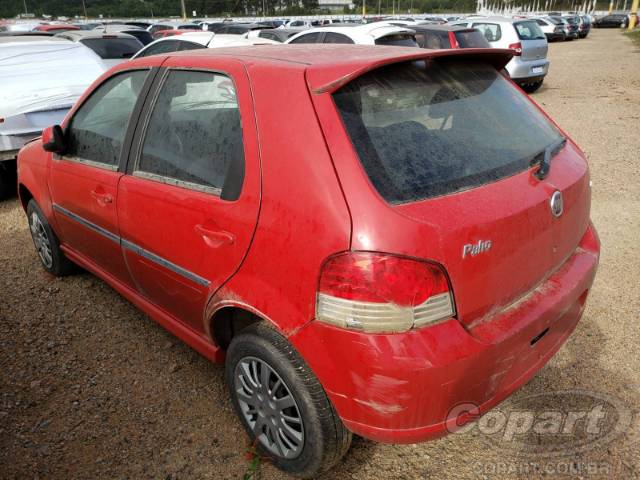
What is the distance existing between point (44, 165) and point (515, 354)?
3133mm

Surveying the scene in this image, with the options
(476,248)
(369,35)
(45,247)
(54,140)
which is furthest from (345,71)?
(369,35)

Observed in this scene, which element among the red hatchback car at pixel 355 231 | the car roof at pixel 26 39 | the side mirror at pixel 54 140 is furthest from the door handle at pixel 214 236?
the car roof at pixel 26 39

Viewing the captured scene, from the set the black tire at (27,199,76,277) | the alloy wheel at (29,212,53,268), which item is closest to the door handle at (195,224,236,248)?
the black tire at (27,199,76,277)

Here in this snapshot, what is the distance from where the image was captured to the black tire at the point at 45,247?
381 centimetres

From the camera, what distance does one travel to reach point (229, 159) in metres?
2.08

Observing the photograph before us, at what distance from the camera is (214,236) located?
208 cm

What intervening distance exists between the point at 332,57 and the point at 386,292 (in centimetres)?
103

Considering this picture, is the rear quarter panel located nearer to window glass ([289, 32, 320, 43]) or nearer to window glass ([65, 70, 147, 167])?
Answer: window glass ([65, 70, 147, 167])

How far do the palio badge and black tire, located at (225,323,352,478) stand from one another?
71cm

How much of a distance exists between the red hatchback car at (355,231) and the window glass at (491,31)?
11.7m

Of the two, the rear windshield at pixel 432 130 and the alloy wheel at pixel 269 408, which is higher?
the rear windshield at pixel 432 130

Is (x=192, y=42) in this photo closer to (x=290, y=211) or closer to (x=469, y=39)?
(x=469, y=39)

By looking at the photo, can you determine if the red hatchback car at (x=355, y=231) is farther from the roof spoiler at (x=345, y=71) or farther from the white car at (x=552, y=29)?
the white car at (x=552, y=29)

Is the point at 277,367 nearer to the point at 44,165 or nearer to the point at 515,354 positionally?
the point at 515,354
